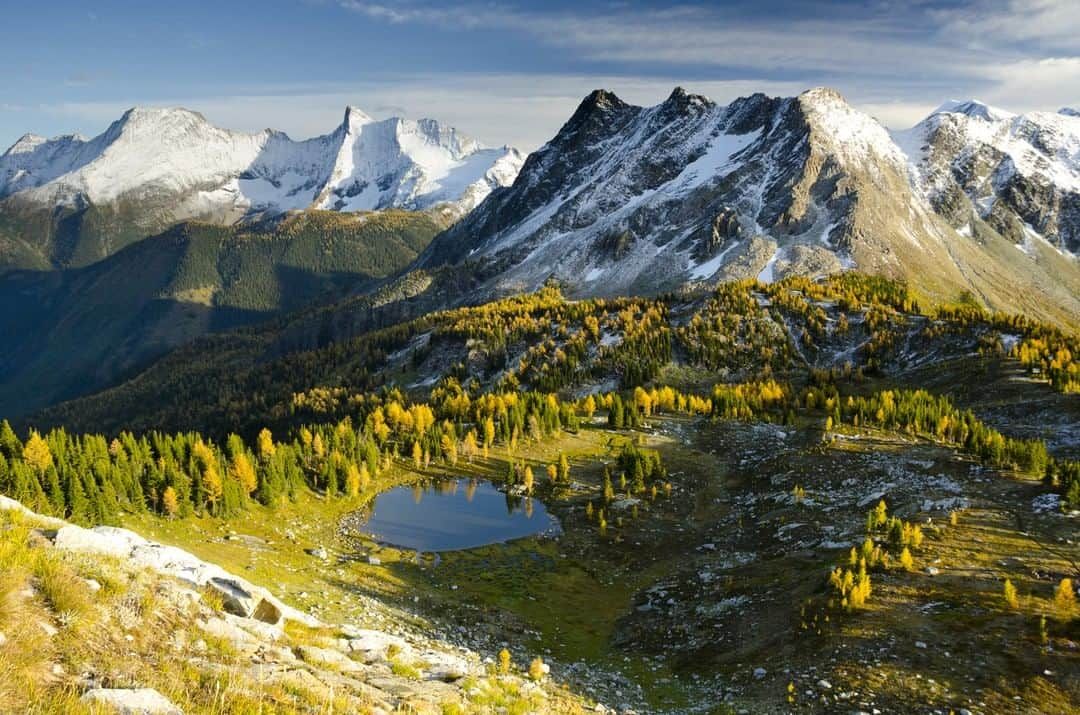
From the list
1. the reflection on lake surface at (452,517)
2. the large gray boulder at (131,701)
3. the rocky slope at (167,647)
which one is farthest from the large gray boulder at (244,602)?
the reflection on lake surface at (452,517)

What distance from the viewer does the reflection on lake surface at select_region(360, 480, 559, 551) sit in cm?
7550

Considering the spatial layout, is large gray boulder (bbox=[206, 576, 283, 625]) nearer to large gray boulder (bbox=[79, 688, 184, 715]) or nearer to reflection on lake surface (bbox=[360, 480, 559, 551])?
large gray boulder (bbox=[79, 688, 184, 715])

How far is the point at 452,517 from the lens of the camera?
275ft

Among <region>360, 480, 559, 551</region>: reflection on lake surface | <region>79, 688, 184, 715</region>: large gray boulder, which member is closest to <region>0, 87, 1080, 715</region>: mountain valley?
<region>79, 688, 184, 715</region>: large gray boulder

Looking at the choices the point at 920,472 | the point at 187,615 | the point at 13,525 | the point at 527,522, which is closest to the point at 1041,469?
the point at 920,472

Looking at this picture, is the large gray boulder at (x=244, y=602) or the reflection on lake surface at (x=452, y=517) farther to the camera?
the reflection on lake surface at (x=452, y=517)

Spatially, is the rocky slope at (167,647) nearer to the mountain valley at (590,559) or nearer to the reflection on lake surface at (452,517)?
the mountain valley at (590,559)

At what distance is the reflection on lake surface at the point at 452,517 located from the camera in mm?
75500

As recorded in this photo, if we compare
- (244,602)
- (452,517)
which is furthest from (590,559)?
(244,602)

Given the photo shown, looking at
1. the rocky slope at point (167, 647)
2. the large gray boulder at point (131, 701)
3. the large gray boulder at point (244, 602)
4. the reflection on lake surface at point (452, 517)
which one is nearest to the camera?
the large gray boulder at point (131, 701)

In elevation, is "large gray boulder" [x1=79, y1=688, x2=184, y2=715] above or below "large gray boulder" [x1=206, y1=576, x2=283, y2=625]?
above

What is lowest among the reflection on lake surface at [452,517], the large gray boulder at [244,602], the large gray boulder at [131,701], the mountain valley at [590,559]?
the reflection on lake surface at [452,517]

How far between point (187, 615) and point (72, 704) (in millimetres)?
8413

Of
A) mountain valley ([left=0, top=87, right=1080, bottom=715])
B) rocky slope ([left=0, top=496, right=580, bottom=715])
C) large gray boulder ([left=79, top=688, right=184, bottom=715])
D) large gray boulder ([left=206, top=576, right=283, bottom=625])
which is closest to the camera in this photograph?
large gray boulder ([left=79, top=688, right=184, bottom=715])
